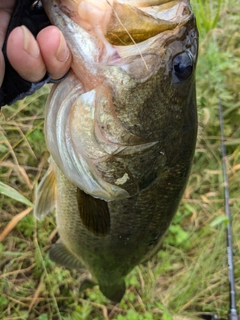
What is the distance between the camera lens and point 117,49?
3.42 feet

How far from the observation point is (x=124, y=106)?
1126mm

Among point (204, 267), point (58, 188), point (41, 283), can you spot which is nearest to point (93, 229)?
point (58, 188)

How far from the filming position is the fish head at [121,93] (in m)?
1.00

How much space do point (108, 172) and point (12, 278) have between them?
4.96ft

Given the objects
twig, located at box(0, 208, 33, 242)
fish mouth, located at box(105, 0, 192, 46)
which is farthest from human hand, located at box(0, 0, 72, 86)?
twig, located at box(0, 208, 33, 242)

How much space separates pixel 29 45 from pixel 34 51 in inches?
0.8

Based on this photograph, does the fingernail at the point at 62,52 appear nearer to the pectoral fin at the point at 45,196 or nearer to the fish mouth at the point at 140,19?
the fish mouth at the point at 140,19

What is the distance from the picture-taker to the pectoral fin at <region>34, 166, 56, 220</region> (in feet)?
5.50

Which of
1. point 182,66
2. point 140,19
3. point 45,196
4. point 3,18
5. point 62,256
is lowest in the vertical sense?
point 62,256

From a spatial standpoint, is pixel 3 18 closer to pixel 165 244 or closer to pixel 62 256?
pixel 62 256

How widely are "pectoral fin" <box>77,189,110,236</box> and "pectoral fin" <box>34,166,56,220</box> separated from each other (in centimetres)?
29

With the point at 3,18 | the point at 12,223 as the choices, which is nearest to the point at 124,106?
the point at 3,18

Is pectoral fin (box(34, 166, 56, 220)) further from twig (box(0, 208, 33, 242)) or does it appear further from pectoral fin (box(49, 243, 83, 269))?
twig (box(0, 208, 33, 242))

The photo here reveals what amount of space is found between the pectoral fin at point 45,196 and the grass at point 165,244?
0.54 meters
